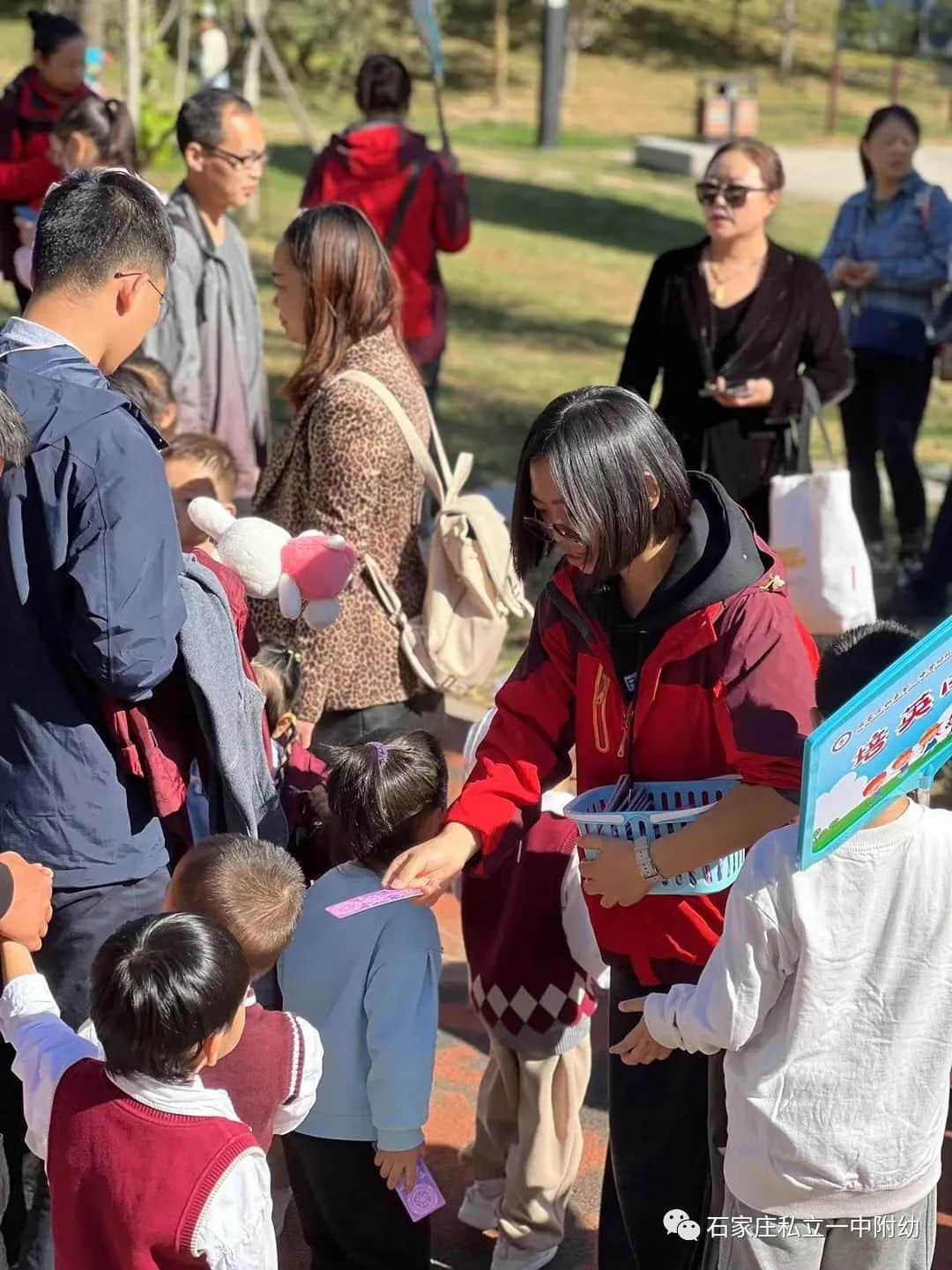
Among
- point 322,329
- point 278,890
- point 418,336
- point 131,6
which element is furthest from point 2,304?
point 278,890

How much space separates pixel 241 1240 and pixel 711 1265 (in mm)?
790

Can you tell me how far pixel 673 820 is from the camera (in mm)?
2611

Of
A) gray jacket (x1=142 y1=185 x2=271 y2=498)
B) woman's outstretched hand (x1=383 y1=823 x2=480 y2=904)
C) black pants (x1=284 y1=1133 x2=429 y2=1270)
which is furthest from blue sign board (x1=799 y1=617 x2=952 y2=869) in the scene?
gray jacket (x1=142 y1=185 x2=271 y2=498)

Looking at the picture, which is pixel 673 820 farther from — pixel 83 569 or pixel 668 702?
pixel 83 569

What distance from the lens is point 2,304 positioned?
11.6m

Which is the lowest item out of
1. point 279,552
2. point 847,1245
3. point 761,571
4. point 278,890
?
point 847,1245

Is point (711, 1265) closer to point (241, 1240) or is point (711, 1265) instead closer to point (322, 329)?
point (241, 1240)

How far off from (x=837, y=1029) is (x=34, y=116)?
17.7 feet

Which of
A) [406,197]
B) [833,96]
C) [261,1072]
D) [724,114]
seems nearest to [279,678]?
[261,1072]

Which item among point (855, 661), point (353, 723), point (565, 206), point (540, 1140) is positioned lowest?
point (565, 206)

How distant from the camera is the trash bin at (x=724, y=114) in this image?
21938 mm

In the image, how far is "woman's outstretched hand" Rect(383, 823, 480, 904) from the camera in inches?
104

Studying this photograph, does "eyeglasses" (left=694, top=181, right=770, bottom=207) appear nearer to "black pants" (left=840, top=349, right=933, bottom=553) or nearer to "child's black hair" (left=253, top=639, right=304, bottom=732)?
"child's black hair" (left=253, top=639, right=304, bottom=732)

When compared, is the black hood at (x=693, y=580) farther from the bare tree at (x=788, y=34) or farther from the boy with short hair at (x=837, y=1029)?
the bare tree at (x=788, y=34)
